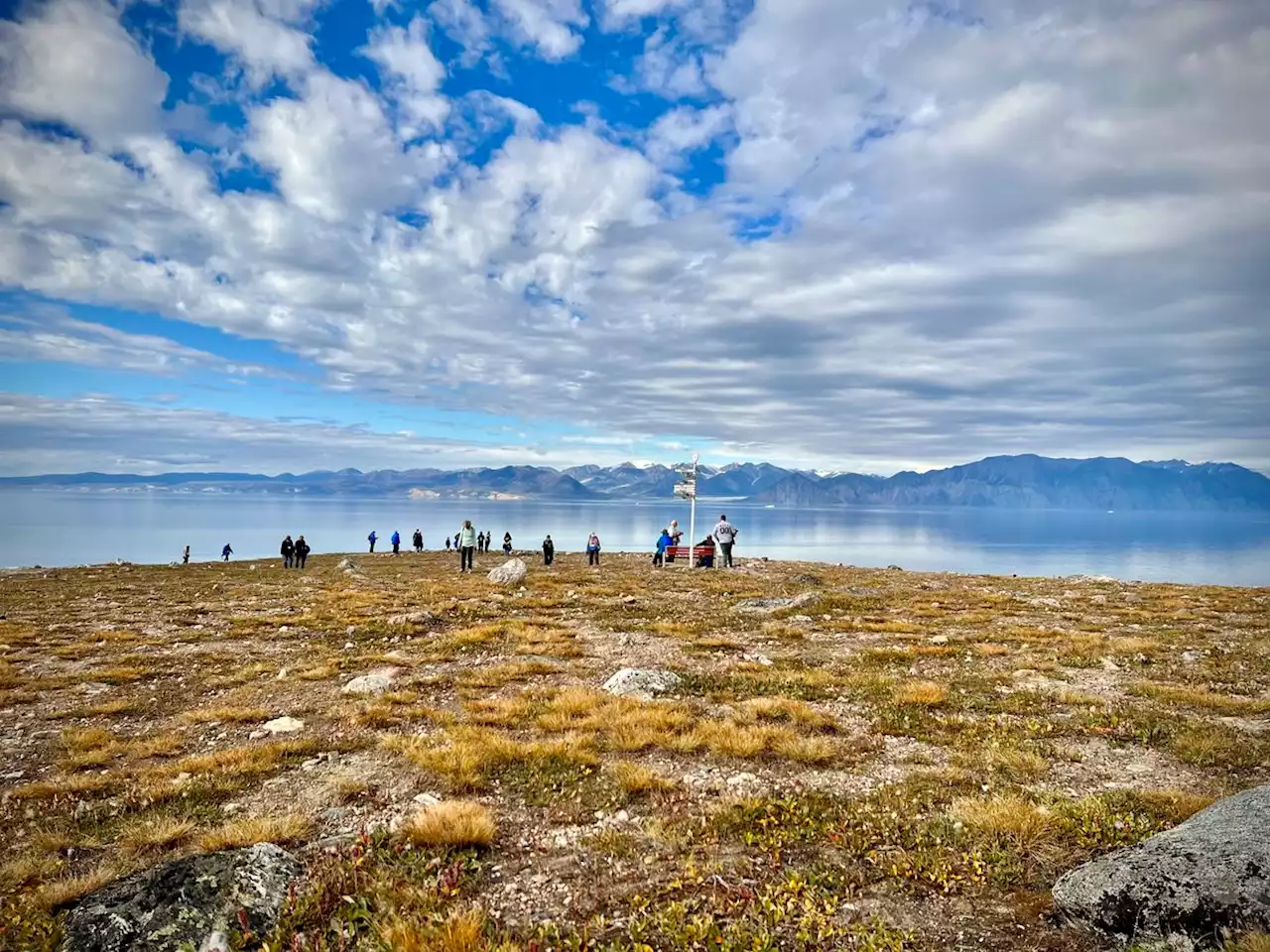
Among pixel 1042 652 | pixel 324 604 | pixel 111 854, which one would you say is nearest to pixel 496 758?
pixel 111 854

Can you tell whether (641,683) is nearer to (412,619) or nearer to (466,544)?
(412,619)

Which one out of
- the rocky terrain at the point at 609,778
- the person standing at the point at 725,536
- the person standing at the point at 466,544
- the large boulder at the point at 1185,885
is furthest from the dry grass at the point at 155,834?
the person standing at the point at 725,536

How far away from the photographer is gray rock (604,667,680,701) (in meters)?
13.0

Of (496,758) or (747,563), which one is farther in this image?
(747,563)

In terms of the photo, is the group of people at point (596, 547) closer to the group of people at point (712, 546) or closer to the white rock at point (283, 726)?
the group of people at point (712, 546)

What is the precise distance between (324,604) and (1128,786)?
25147 millimetres

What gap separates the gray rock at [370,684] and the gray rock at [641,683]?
4659 mm

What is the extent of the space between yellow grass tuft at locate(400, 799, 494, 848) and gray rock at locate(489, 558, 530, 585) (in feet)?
82.0

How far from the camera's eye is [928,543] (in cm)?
18012

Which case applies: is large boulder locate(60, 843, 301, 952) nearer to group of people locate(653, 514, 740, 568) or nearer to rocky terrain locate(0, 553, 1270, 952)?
rocky terrain locate(0, 553, 1270, 952)

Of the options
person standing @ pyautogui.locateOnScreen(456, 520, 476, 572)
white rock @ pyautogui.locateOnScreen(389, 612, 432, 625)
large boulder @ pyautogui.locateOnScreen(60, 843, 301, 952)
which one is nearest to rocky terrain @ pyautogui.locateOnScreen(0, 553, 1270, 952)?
large boulder @ pyautogui.locateOnScreen(60, 843, 301, 952)

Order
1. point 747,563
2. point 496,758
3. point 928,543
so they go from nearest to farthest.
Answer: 1. point 496,758
2. point 747,563
3. point 928,543

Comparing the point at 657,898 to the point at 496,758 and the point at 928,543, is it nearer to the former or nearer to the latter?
the point at 496,758

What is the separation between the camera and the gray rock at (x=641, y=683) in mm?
13016
